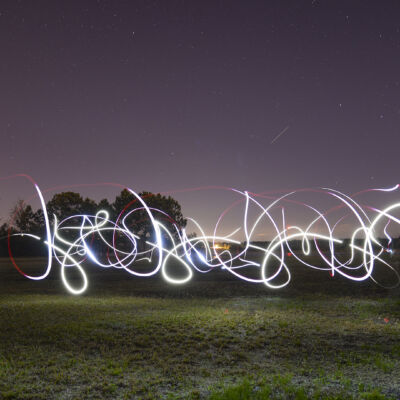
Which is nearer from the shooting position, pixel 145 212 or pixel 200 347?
pixel 200 347

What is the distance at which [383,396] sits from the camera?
662 centimetres

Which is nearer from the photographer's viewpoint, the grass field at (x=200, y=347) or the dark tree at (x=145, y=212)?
the grass field at (x=200, y=347)

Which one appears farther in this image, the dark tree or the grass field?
the dark tree

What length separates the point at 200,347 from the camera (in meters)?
9.79

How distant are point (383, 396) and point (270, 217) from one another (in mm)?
12504

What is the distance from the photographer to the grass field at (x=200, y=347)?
7.07 meters

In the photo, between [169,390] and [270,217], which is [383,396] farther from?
[270,217]

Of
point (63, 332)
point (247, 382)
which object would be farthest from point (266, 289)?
point (247, 382)

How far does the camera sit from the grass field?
23.2ft

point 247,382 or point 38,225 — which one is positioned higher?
point 38,225

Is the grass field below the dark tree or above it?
below

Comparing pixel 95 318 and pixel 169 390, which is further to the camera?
pixel 95 318

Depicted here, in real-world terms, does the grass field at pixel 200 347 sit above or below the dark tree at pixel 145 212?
below

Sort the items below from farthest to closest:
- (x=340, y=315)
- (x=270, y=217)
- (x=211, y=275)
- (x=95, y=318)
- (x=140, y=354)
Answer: (x=211, y=275)
(x=270, y=217)
(x=340, y=315)
(x=95, y=318)
(x=140, y=354)
